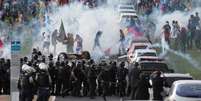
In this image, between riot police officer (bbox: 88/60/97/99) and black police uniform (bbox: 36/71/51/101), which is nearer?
black police uniform (bbox: 36/71/51/101)

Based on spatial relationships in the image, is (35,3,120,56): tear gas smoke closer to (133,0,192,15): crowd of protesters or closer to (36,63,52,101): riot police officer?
(133,0,192,15): crowd of protesters

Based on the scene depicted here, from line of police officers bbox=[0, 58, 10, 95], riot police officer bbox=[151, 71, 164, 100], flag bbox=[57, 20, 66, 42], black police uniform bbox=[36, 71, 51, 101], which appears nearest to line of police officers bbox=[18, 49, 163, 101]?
riot police officer bbox=[151, 71, 164, 100]

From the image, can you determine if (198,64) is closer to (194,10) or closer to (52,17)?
(194,10)

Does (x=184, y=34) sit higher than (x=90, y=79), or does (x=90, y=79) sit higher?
(x=184, y=34)

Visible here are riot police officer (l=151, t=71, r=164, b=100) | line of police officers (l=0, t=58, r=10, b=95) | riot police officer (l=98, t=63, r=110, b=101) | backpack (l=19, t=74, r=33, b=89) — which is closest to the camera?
backpack (l=19, t=74, r=33, b=89)

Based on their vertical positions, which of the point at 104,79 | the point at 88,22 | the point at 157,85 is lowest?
the point at 157,85

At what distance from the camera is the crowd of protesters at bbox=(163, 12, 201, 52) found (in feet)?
162

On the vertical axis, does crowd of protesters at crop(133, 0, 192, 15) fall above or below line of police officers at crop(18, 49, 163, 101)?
above

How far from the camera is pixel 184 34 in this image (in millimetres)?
49750

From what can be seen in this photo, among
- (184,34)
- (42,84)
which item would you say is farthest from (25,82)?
(184,34)

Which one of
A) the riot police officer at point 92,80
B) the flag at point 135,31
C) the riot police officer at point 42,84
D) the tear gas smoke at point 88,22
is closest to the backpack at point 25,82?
the riot police officer at point 42,84

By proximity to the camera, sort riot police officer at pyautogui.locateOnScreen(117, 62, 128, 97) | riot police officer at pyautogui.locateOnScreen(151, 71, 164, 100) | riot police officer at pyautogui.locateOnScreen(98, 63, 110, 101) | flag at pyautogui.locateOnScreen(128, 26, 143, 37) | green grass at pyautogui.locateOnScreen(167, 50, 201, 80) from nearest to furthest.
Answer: riot police officer at pyautogui.locateOnScreen(151, 71, 164, 100), riot police officer at pyautogui.locateOnScreen(98, 63, 110, 101), riot police officer at pyautogui.locateOnScreen(117, 62, 128, 97), flag at pyautogui.locateOnScreen(128, 26, 143, 37), green grass at pyautogui.locateOnScreen(167, 50, 201, 80)

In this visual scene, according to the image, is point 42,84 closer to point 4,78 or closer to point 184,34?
point 4,78

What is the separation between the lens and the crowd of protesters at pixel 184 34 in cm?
4950
